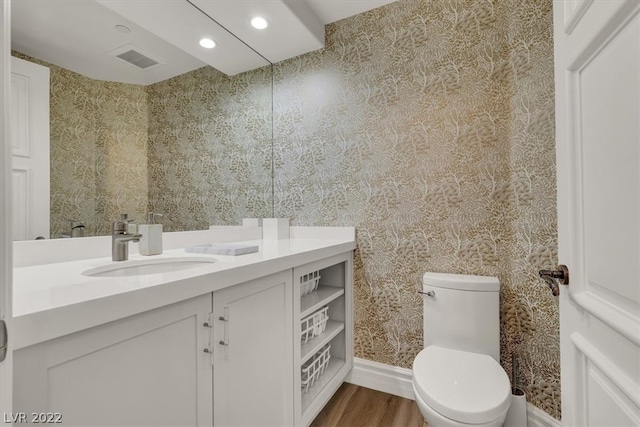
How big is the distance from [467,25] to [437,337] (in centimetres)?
171

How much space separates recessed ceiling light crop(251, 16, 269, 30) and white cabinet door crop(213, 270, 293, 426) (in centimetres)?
153

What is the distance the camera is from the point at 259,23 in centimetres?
191

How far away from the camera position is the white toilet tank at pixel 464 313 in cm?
154

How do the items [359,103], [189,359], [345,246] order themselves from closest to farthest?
[189,359] → [345,246] → [359,103]

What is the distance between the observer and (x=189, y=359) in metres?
0.90

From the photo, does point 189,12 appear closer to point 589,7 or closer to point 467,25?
point 467,25

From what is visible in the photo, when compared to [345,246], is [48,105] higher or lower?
higher

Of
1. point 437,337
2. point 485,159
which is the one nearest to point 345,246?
point 437,337

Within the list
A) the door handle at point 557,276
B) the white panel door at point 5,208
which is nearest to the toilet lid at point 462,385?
the door handle at point 557,276

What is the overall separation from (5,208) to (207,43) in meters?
1.78

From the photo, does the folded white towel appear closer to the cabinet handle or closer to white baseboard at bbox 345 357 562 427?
the cabinet handle

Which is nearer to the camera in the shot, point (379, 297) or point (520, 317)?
point (520, 317)

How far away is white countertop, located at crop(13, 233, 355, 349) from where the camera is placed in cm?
60

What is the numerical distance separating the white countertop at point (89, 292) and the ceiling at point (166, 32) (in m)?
0.84
